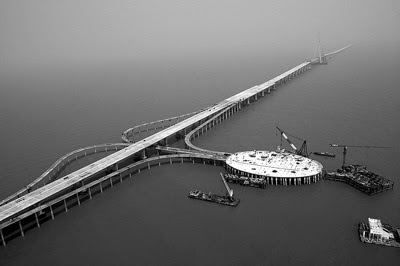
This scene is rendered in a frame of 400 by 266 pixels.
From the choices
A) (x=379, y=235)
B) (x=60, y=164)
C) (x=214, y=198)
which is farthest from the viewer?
(x=60, y=164)

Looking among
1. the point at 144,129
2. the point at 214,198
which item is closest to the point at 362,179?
the point at 214,198

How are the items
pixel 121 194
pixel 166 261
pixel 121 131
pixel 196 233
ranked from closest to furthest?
pixel 166 261 < pixel 196 233 < pixel 121 194 < pixel 121 131

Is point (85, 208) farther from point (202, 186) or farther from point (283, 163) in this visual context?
point (283, 163)

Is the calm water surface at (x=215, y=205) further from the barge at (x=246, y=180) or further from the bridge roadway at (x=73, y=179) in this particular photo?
the bridge roadway at (x=73, y=179)

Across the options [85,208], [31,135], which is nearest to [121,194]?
[85,208]

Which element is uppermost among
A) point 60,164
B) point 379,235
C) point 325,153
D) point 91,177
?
point 60,164

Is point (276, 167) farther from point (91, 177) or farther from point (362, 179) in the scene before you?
point (91, 177)
